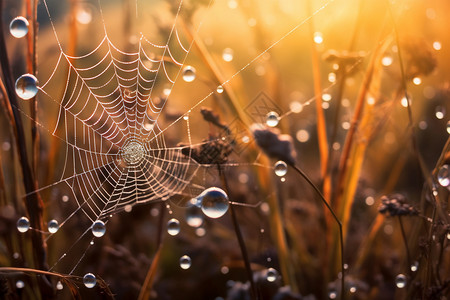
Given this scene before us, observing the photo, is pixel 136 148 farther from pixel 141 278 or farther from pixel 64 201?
pixel 141 278

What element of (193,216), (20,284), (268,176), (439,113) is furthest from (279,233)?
(20,284)

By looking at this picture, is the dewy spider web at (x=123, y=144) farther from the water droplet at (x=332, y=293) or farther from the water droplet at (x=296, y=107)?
the water droplet at (x=332, y=293)

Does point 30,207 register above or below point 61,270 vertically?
above

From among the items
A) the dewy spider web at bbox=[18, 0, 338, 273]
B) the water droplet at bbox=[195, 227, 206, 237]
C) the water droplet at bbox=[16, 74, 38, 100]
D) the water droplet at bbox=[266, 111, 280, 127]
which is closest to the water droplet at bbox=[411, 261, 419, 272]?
the water droplet at bbox=[266, 111, 280, 127]

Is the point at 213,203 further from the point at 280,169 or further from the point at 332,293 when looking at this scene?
the point at 332,293

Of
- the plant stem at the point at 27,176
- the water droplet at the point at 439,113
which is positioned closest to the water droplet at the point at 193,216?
the plant stem at the point at 27,176

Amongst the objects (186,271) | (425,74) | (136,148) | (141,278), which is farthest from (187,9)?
(186,271)

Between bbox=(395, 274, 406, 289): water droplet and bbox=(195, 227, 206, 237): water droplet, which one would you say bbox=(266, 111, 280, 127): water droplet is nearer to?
bbox=(395, 274, 406, 289): water droplet

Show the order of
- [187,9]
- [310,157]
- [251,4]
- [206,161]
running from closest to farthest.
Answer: [206,161]
[187,9]
[251,4]
[310,157]
